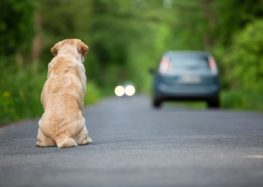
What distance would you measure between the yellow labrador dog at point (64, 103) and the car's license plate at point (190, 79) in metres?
14.3

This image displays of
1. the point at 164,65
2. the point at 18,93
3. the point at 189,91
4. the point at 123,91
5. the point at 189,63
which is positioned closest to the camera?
the point at 18,93

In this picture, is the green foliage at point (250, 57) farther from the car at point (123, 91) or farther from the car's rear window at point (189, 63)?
the car at point (123, 91)

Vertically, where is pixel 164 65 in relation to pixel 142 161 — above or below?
below

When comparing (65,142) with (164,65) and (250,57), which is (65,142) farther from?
(250,57)

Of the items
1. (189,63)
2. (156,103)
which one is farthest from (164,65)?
(156,103)

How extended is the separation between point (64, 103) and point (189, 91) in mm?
15184

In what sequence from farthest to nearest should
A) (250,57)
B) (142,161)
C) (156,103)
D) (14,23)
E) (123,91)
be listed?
(123,91) < (14,23) < (156,103) < (250,57) < (142,161)

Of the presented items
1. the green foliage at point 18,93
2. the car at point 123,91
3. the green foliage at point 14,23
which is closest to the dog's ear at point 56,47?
the green foliage at point 18,93

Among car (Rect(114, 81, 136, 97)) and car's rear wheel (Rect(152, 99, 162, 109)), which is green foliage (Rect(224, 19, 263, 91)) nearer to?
car's rear wheel (Rect(152, 99, 162, 109))

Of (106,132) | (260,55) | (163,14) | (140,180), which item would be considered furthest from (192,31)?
(140,180)

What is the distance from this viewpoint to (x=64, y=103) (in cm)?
1074

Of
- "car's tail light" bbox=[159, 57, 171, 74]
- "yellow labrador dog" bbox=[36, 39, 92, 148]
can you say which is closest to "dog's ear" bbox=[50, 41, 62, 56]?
"yellow labrador dog" bbox=[36, 39, 92, 148]

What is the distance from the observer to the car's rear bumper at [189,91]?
84.2ft

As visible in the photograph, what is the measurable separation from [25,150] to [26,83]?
13198mm
